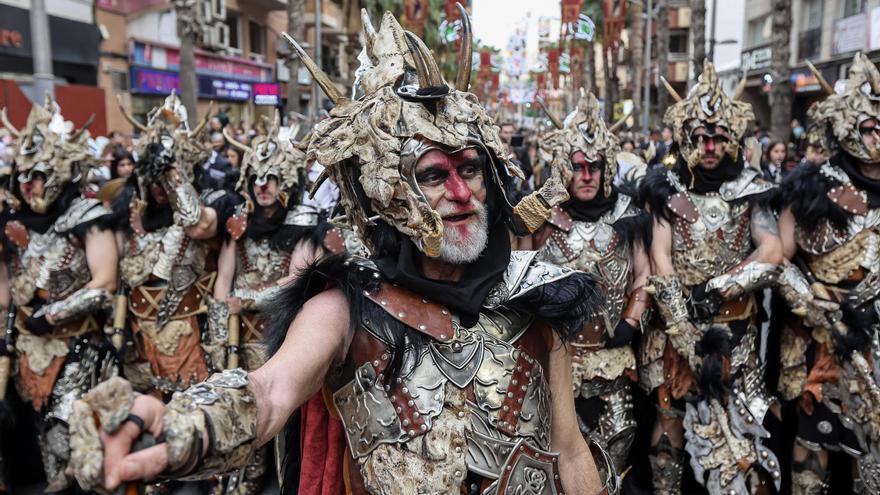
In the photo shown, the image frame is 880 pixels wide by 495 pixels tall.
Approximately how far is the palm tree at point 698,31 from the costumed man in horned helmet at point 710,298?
12.9m

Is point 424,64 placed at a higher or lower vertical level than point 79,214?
higher

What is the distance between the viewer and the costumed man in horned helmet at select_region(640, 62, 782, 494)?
5.34 metres

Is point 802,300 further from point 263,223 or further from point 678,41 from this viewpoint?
point 678,41

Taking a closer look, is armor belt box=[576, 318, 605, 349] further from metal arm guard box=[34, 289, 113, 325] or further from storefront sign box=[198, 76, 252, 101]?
storefront sign box=[198, 76, 252, 101]

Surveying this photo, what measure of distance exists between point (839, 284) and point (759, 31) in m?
28.9

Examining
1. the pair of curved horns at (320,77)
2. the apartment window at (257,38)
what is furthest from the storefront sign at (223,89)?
the pair of curved horns at (320,77)

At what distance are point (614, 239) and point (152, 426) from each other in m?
4.21

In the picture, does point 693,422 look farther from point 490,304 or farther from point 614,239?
point 490,304

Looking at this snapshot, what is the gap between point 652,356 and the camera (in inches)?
227

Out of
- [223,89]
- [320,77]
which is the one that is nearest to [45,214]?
[320,77]

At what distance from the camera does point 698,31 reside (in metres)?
18.2

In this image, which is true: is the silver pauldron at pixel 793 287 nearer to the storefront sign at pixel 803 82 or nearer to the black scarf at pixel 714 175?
the black scarf at pixel 714 175

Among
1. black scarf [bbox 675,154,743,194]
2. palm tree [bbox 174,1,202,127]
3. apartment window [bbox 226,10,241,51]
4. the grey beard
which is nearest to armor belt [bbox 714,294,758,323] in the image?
black scarf [bbox 675,154,743,194]

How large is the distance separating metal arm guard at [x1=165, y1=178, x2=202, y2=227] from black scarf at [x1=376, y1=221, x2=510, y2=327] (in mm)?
3524
